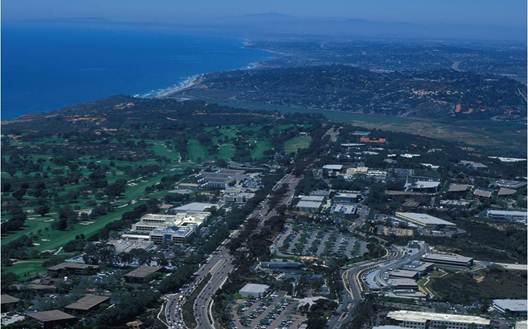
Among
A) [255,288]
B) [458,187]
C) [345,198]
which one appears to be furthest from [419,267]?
[458,187]

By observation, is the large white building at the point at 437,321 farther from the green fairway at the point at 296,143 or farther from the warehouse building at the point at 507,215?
the green fairway at the point at 296,143

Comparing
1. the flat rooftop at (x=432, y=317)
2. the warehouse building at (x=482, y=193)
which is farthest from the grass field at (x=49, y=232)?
the warehouse building at (x=482, y=193)

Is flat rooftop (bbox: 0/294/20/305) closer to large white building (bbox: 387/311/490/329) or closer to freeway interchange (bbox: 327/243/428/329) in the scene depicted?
freeway interchange (bbox: 327/243/428/329)

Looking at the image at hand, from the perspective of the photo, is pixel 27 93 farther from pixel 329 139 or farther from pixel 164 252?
pixel 164 252

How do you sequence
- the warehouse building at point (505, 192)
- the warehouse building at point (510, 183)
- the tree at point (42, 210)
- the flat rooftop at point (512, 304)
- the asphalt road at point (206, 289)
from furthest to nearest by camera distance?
the warehouse building at point (510, 183)
the warehouse building at point (505, 192)
the tree at point (42, 210)
the flat rooftop at point (512, 304)
the asphalt road at point (206, 289)

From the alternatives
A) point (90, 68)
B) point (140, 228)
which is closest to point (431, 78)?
point (90, 68)

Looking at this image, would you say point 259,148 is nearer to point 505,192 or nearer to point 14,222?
point 505,192
